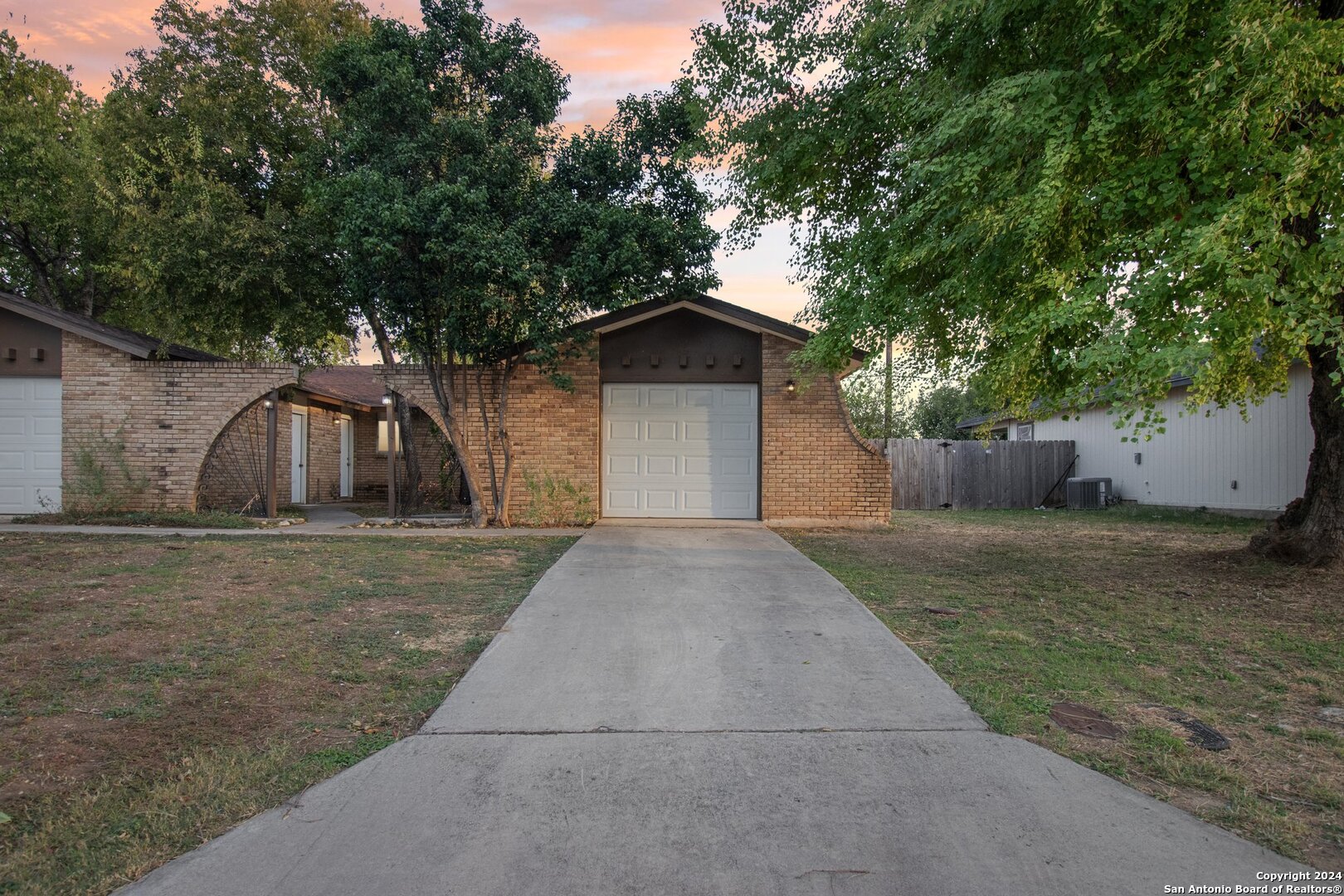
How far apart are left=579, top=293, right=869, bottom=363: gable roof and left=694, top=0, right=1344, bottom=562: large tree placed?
3.03m

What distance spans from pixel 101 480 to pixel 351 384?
960cm

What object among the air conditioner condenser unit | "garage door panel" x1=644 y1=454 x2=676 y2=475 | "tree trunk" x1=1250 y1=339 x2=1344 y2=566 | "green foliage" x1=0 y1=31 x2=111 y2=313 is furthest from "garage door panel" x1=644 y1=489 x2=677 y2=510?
the air conditioner condenser unit

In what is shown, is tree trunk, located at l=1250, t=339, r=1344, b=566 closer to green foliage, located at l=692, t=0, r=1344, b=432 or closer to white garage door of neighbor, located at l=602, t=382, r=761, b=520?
green foliage, located at l=692, t=0, r=1344, b=432

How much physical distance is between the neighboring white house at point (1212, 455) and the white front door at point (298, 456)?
46.8 feet

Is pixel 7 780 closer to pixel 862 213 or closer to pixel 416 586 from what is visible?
pixel 416 586

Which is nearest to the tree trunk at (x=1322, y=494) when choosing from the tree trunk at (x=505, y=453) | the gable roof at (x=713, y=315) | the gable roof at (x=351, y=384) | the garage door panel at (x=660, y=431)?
the gable roof at (x=713, y=315)

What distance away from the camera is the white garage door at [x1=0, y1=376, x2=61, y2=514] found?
40.8 ft

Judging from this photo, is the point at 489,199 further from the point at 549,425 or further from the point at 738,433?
the point at 738,433

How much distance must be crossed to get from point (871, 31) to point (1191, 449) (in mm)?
13322

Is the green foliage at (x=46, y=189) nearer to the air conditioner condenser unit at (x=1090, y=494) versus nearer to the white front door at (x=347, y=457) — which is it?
the white front door at (x=347, y=457)

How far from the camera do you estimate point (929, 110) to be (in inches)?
282

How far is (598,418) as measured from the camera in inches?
490

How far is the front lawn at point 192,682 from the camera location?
2918mm

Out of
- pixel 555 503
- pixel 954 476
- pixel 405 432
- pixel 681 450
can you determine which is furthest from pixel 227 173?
pixel 954 476
